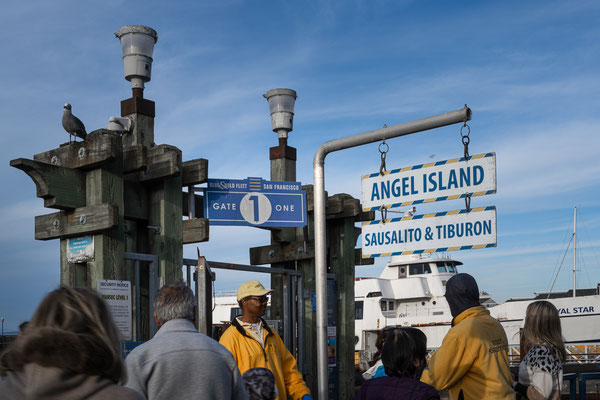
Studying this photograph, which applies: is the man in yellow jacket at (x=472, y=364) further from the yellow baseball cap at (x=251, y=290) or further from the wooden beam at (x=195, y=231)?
the wooden beam at (x=195, y=231)

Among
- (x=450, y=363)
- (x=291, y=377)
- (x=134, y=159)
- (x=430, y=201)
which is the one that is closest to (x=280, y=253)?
(x=134, y=159)

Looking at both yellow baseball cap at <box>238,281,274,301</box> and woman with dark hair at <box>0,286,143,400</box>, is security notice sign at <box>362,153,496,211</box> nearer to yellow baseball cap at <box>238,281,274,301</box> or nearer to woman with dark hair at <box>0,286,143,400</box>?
yellow baseball cap at <box>238,281,274,301</box>

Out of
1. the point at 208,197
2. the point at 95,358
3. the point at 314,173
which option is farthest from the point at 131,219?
the point at 95,358

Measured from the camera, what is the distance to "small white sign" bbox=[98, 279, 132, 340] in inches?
241

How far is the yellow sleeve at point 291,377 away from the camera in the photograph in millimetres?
5047

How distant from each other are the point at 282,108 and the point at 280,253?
189 cm

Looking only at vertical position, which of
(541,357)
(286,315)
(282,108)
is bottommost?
(286,315)

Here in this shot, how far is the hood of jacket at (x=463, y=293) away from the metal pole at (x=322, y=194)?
2339mm

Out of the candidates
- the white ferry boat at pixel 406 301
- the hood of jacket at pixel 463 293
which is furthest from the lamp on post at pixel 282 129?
the white ferry boat at pixel 406 301

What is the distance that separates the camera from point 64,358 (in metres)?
1.84

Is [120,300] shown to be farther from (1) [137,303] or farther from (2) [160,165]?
(2) [160,165]

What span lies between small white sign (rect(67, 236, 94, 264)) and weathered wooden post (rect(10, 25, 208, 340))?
0.02m

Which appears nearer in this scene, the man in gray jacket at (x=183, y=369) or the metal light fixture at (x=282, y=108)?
the man in gray jacket at (x=183, y=369)

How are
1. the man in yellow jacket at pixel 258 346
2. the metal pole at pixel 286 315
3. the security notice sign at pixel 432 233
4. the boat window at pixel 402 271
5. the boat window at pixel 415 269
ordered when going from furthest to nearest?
1. the boat window at pixel 402 271
2. the boat window at pixel 415 269
3. the metal pole at pixel 286 315
4. the security notice sign at pixel 432 233
5. the man in yellow jacket at pixel 258 346
